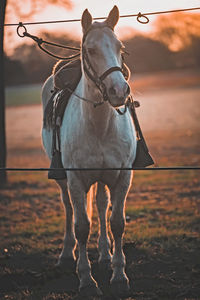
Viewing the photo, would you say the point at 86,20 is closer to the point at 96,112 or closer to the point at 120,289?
the point at 96,112

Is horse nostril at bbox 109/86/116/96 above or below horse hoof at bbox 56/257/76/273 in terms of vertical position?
above

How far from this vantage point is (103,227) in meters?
5.93

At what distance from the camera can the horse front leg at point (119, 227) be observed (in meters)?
4.81

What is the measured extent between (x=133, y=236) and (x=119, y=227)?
180 centimetres

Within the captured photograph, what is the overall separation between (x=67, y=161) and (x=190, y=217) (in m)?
3.57

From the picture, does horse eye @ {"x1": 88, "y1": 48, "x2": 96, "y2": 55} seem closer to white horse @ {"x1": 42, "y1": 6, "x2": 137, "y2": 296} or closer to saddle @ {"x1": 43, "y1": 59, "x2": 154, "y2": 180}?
white horse @ {"x1": 42, "y1": 6, "x2": 137, "y2": 296}

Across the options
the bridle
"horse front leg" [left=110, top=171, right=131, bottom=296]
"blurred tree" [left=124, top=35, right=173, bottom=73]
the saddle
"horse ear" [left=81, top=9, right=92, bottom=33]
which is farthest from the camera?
"blurred tree" [left=124, top=35, right=173, bottom=73]

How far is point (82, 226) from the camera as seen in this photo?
4.90m

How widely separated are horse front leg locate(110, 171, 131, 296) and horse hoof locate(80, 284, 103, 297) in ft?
0.54

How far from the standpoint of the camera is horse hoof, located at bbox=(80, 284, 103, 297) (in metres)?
4.71

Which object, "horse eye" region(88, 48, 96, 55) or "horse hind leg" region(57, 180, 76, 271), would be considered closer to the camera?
"horse eye" region(88, 48, 96, 55)

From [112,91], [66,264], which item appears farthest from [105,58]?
[66,264]

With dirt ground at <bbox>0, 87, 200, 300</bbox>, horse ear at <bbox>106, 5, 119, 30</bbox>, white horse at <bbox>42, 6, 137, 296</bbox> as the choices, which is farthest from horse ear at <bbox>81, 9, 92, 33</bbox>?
dirt ground at <bbox>0, 87, 200, 300</bbox>

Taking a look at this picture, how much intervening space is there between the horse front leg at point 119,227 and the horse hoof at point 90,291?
0.54 ft
